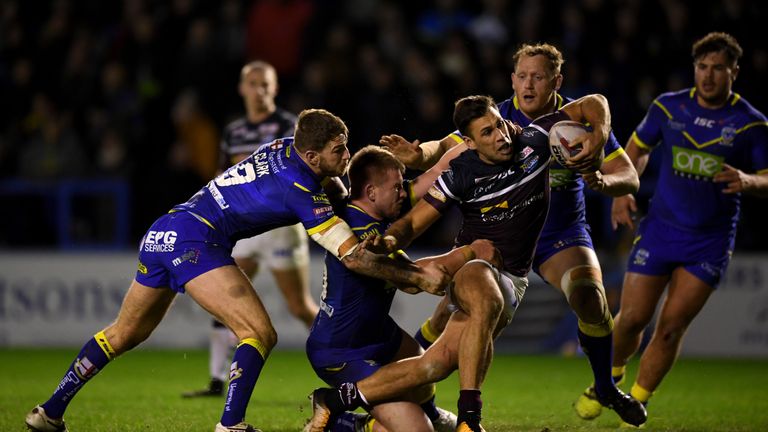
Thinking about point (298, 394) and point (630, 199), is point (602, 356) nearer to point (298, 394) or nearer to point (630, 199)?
point (630, 199)

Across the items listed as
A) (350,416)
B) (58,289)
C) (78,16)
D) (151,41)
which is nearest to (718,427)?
(350,416)

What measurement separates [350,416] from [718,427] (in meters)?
2.74

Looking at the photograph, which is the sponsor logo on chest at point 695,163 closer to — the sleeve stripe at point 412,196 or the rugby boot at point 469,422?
the sleeve stripe at point 412,196

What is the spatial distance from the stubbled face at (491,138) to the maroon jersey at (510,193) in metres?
0.09

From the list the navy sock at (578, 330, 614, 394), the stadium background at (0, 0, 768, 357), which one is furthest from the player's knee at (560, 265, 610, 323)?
the stadium background at (0, 0, 768, 357)

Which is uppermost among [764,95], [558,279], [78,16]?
[78,16]

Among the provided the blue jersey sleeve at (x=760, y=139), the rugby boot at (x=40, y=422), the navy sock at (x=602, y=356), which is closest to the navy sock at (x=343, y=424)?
the rugby boot at (x=40, y=422)

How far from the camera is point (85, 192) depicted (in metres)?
14.6

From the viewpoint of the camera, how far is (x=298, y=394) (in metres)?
9.96

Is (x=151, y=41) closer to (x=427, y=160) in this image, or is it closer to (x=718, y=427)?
(x=427, y=160)

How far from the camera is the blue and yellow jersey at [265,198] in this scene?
6797 mm

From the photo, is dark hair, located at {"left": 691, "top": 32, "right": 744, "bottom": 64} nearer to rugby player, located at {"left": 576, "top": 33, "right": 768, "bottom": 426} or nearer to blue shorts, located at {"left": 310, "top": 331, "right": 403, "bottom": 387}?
rugby player, located at {"left": 576, "top": 33, "right": 768, "bottom": 426}

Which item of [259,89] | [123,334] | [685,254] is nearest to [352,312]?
[123,334]

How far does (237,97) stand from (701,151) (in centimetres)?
851
